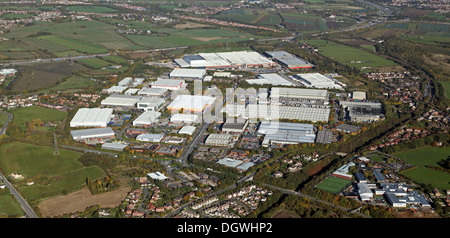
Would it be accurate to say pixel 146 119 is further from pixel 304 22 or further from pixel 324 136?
pixel 304 22

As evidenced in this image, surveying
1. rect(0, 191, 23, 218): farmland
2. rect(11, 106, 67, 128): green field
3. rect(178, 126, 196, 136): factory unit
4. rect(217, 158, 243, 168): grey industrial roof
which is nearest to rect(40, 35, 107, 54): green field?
rect(11, 106, 67, 128): green field

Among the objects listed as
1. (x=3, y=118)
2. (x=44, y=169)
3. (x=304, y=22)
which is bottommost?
(x=3, y=118)

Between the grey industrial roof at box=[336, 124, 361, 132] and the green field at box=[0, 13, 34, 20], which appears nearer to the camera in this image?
the grey industrial roof at box=[336, 124, 361, 132]

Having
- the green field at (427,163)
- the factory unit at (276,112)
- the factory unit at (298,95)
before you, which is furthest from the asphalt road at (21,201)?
the factory unit at (298,95)

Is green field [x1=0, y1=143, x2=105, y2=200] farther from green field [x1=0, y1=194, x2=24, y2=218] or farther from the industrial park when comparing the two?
green field [x1=0, y1=194, x2=24, y2=218]

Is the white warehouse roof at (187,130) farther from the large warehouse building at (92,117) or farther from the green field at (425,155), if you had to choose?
the green field at (425,155)

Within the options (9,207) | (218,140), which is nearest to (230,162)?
(218,140)
